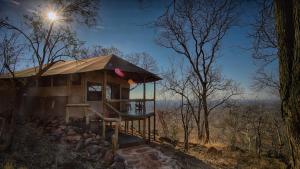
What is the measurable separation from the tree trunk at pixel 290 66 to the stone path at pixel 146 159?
736 cm

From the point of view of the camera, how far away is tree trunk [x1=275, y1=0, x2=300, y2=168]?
221 centimetres

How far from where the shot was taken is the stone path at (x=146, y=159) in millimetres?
9047

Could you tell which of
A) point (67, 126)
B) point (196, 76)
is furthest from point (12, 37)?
point (196, 76)

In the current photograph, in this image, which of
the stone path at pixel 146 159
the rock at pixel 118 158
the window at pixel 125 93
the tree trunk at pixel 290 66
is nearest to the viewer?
the tree trunk at pixel 290 66

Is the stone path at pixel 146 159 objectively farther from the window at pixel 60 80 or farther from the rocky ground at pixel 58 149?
the window at pixel 60 80

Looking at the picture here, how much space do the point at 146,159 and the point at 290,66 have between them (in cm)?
823

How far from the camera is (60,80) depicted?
1431cm

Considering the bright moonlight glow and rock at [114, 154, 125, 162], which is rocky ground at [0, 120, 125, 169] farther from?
the bright moonlight glow

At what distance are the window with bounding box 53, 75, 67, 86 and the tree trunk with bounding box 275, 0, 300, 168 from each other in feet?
43.7

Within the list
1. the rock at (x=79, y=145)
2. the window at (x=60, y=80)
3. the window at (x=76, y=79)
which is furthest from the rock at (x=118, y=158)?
the window at (x=60, y=80)

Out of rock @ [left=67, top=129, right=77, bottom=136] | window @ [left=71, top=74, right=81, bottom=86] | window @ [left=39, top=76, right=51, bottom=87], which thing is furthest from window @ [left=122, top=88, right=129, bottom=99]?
window @ [left=39, top=76, right=51, bottom=87]

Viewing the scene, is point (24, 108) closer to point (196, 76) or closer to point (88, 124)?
point (88, 124)

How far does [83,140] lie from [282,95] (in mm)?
9923

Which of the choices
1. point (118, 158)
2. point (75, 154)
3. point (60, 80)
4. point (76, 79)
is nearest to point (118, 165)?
point (118, 158)
